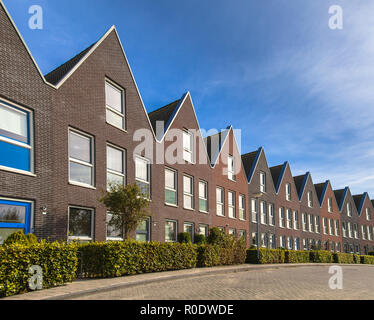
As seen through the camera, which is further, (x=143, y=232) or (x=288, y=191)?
(x=288, y=191)

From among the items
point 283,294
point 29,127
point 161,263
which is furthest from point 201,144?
point 283,294

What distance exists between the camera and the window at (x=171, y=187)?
1974 cm

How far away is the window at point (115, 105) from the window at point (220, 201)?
10339 millimetres

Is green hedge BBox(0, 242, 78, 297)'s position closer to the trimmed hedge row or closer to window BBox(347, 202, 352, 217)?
the trimmed hedge row

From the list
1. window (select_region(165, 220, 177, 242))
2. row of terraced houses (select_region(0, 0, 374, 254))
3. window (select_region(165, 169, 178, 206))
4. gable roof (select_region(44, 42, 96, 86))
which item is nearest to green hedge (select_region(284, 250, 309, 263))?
row of terraced houses (select_region(0, 0, 374, 254))

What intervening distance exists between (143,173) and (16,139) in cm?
747

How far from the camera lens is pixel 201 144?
77.6 ft

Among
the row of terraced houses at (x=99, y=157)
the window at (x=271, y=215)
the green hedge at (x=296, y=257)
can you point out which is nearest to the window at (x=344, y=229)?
the window at (x=271, y=215)

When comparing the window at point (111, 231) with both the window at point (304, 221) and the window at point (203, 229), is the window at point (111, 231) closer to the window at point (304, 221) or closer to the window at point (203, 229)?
the window at point (203, 229)

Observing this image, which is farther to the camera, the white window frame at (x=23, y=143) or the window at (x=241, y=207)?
the window at (x=241, y=207)

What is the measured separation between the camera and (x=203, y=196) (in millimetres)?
23250

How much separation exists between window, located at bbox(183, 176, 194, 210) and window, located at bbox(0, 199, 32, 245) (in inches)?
427

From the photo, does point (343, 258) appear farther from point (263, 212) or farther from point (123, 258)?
point (123, 258)

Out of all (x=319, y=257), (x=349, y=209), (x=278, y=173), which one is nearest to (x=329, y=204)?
(x=349, y=209)
